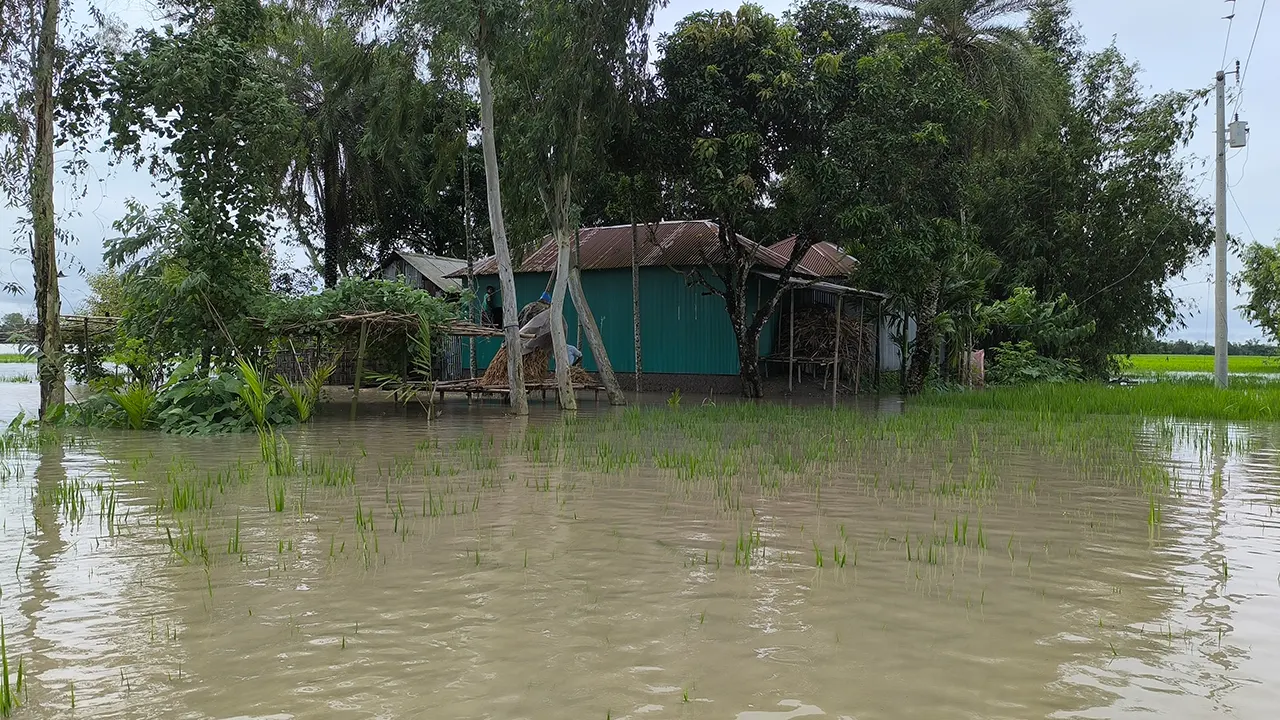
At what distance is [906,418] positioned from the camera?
1198 cm

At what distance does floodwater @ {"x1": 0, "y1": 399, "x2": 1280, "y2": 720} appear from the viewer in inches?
112

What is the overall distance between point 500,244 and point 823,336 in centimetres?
949

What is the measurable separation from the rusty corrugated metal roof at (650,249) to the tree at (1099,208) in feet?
27.5

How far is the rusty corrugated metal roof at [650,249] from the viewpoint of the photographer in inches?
798

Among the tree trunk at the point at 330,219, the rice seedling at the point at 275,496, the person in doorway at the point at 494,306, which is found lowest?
the rice seedling at the point at 275,496

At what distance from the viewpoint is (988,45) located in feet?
60.0

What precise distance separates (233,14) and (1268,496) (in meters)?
13.6

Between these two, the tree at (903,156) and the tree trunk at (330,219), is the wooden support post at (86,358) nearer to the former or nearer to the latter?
the tree trunk at (330,219)

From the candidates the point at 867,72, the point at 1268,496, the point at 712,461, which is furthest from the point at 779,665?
the point at 867,72

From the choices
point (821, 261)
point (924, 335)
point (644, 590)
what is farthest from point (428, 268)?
point (644, 590)

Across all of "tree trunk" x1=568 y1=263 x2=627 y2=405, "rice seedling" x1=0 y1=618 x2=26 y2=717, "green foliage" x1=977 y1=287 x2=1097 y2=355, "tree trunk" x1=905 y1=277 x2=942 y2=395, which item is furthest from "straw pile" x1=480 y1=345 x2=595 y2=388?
"rice seedling" x1=0 y1=618 x2=26 y2=717

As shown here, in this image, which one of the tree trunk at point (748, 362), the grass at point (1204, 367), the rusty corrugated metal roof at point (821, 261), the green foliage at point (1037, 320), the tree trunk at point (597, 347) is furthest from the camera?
the grass at point (1204, 367)

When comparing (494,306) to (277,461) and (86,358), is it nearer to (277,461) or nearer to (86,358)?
(86,358)

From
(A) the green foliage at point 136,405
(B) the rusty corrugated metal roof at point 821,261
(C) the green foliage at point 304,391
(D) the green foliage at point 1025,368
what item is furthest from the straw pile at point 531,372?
(D) the green foliage at point 1025,368
